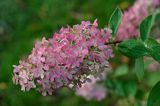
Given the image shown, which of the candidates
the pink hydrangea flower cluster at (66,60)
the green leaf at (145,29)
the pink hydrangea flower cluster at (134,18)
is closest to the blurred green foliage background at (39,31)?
the pink hydrangea flower cluster at (134,18)

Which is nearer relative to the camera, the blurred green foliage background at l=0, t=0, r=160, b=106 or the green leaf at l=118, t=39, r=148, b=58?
the green leaf at l=118, t=39, r=148, b=58

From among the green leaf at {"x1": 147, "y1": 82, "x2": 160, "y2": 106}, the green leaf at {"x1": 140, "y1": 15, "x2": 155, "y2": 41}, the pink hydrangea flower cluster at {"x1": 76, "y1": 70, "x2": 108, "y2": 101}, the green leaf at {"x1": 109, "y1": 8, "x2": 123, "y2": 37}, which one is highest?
the pink hydrangea flower cluster at {"x1": 76, "y1": 70, "x2": 108, "y2": 101}

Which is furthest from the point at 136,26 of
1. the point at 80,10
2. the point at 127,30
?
the point at 80,10

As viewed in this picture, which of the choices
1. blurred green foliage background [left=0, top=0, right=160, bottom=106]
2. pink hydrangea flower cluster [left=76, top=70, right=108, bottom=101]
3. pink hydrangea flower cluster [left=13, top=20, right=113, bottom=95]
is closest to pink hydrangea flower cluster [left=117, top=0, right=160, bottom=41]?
blurred green foliage background [left=0, top=0, right=160, bottom=106]

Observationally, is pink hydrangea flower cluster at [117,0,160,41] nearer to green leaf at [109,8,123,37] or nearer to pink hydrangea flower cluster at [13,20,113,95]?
green leaf at [109,8,123,37]

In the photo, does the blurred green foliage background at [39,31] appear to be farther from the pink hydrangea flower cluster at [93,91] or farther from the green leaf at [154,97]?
the green leaf at [154,97]

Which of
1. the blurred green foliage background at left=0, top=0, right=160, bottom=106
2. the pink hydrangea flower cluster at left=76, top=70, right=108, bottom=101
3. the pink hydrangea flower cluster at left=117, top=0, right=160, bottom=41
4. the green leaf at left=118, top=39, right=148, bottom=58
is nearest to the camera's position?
the green leaf at left=118, top=39, right=148, bottom=58

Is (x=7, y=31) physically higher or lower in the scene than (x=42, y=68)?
higher

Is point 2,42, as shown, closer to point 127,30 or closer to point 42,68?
point 127,30
